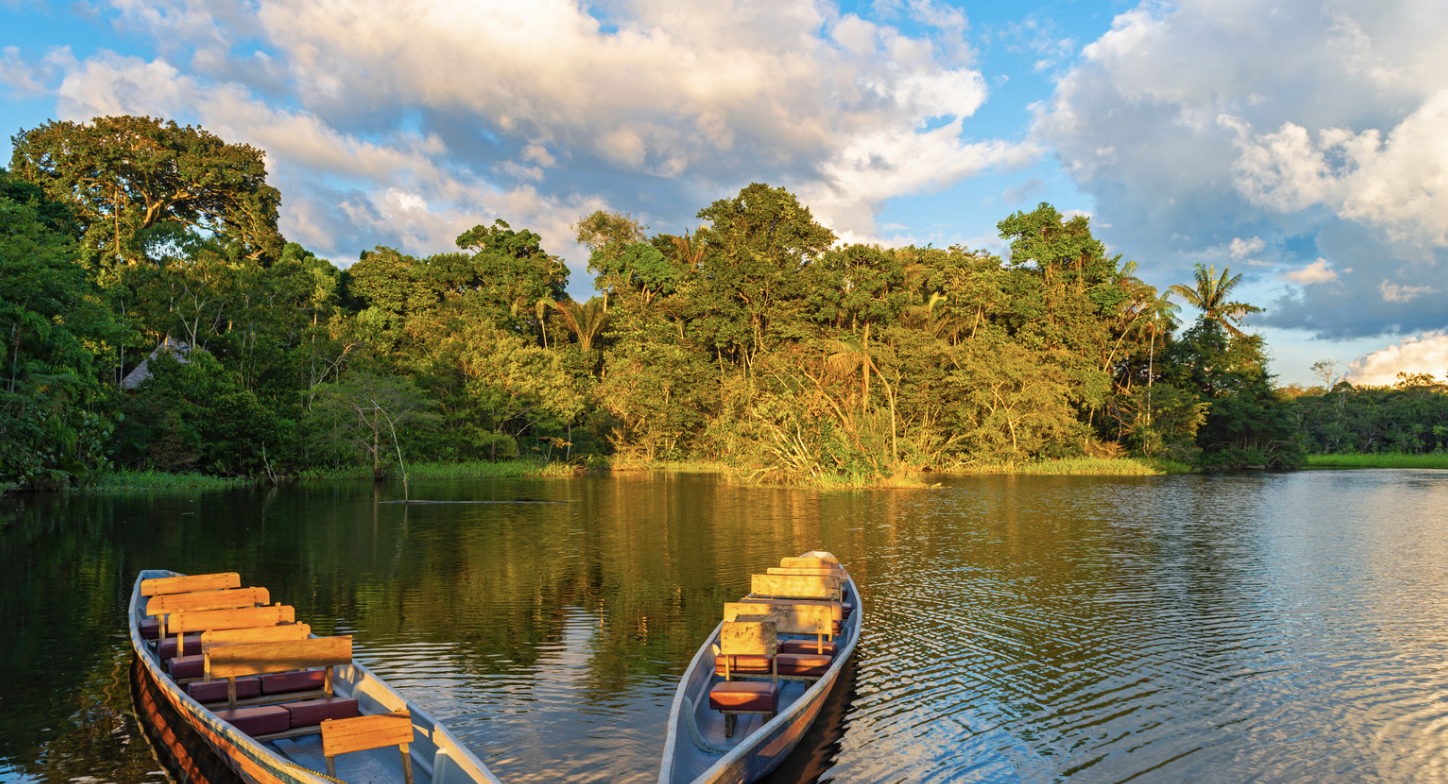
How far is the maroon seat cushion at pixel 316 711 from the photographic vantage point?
25.9ft

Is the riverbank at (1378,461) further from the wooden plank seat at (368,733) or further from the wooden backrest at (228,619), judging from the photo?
the wooden plank seat at (368,733)

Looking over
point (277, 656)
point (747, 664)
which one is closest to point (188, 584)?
point (277, 656)

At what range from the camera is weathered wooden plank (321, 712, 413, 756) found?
6.31 meters

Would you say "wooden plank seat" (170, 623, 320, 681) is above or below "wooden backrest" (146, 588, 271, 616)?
below

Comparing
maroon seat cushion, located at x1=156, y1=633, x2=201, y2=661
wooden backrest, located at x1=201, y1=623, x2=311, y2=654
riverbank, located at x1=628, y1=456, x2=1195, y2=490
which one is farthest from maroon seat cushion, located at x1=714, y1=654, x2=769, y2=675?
riverbank, located at x1=628, y1=456, x2=1195, y2=490

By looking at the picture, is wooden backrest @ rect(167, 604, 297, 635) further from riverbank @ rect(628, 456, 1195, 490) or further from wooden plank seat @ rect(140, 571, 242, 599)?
riverbank @ rect(628, 456, 1195, 490)

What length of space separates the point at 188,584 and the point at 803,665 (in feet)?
28.1

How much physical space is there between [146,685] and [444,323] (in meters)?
51.9

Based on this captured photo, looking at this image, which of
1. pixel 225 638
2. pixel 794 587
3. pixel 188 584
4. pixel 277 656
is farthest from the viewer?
pixel 794 587

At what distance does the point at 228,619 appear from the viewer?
9875mm

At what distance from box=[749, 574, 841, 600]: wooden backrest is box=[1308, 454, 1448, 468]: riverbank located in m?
71.8

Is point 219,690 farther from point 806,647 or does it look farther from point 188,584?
point 806,647

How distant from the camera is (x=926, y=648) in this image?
12570 mm

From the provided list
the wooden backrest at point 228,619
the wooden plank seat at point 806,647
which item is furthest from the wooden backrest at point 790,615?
the wooden backrest at point 228,619
